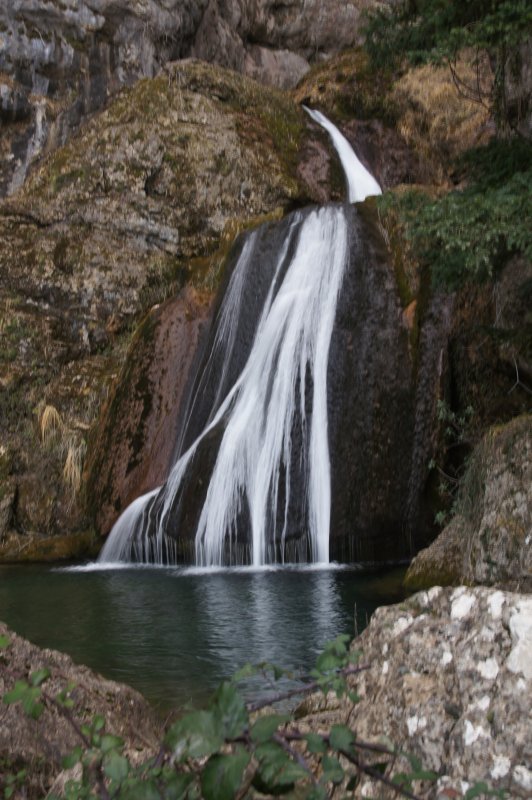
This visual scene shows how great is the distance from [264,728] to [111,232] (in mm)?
14614

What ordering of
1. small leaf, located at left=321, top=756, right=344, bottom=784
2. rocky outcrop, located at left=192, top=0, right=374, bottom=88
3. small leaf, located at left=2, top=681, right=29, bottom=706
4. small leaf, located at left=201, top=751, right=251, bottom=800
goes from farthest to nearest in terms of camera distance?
rocky outcrop, located at left=192, top=0, right=374, bottom=88
small leaf, located at left=2, top=681, right=29, bottom=706
small leaf, located at left=321, top=756, right=344, bottom=784
small leaf, located at left=201, top=751, right=251, bottom=800

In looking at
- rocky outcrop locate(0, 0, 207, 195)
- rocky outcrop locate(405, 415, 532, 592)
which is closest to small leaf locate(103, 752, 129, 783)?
rocky outcrop locate(405, 415, 532, 592)

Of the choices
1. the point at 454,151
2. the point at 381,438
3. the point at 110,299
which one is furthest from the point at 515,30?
the point at 454,151

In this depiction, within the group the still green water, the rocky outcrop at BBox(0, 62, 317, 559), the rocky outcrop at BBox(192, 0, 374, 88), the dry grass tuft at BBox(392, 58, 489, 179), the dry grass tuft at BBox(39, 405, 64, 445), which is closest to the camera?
the still green water

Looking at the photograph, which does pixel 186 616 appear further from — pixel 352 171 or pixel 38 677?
pixel 352 171

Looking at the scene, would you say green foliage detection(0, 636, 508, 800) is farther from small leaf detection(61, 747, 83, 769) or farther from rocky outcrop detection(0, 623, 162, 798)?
rocky outcrop detection(0, 623, 162, 798)

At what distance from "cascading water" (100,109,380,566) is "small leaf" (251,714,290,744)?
25.6 feet

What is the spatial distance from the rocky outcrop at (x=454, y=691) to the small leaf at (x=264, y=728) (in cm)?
39

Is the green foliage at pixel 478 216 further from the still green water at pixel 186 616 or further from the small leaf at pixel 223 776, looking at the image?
the small leaf at pixel 223 776

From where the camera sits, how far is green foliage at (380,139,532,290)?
515 centimetres

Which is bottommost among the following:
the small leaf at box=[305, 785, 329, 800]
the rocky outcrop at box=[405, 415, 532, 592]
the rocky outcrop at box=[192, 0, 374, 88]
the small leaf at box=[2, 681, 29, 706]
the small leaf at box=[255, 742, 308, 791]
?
the small leaf at box=[305, 785, 329, 800]

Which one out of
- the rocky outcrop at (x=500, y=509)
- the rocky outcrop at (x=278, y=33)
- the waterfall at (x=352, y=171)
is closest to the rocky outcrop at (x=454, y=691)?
the rocky outcrop at (x=500, y=509)

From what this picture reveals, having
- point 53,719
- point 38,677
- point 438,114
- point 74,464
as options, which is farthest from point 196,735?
point 438,114

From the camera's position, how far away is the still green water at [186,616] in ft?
16.8
